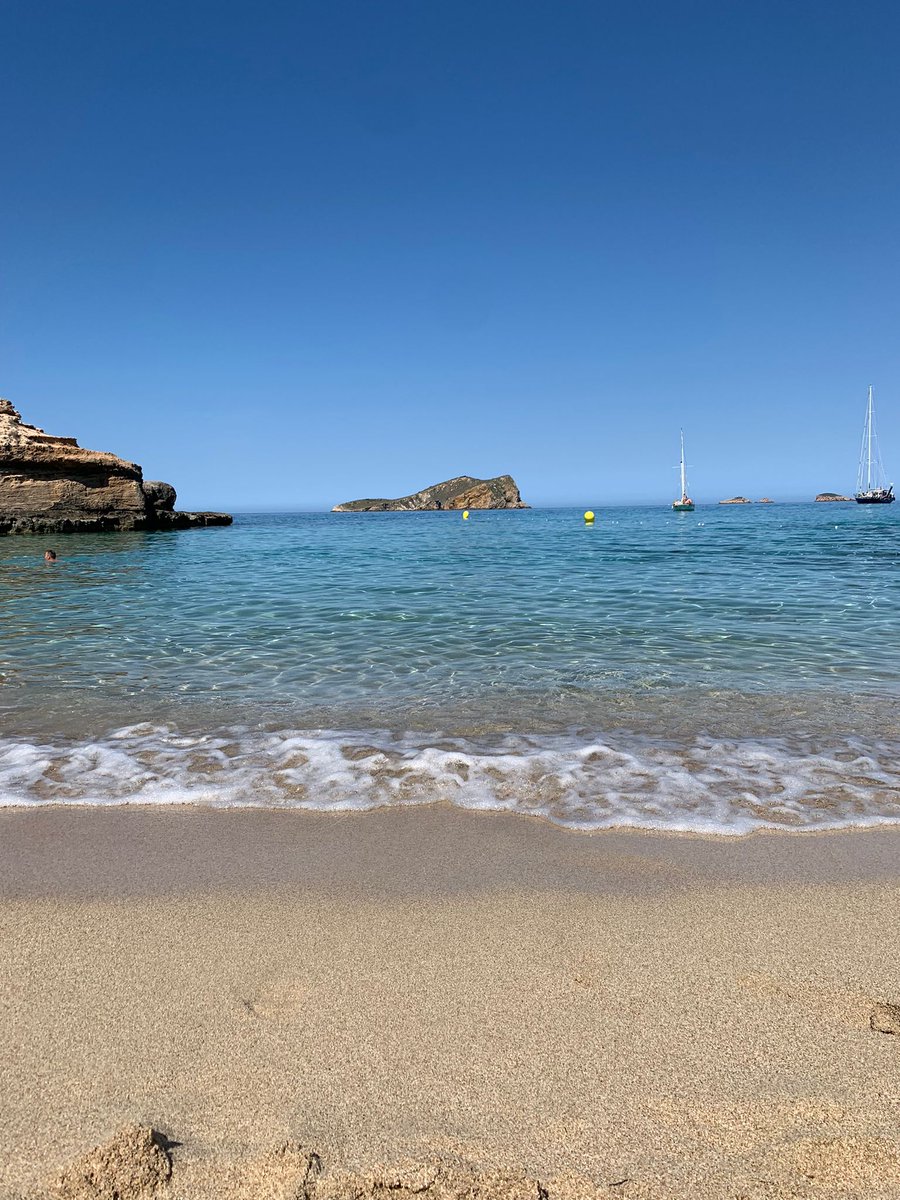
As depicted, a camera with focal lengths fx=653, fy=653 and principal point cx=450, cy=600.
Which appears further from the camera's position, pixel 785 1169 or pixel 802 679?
pixel 802 679

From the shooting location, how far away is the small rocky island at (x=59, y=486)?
3306 cm

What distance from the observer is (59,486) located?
3497 centimetres

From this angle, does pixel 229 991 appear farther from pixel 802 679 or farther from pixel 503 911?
pixel 802 679

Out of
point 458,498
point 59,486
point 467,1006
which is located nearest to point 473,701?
point 467,1006

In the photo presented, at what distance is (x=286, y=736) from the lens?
16.5 feet

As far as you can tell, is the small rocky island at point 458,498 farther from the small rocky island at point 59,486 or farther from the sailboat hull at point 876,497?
the small rocky island at point 59,486

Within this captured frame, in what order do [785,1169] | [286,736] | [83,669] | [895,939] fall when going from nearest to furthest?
[785,1169]
[895,939]
[286,736]
[83,669]

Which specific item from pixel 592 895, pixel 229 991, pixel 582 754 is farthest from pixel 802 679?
pixel 229 991

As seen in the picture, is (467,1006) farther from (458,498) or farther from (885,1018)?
(458,498)

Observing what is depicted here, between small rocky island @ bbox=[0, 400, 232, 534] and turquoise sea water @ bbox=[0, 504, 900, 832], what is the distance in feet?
79.5

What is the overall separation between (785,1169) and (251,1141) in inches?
51.2

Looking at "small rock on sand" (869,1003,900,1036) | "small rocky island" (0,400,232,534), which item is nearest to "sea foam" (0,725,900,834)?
"small rock on sand" (869,1003,900,1036)

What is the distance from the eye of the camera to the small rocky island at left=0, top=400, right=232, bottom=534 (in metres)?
33.1

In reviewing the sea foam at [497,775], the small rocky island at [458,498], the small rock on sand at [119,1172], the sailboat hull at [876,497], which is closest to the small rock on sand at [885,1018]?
the sea foam at [497,775]
